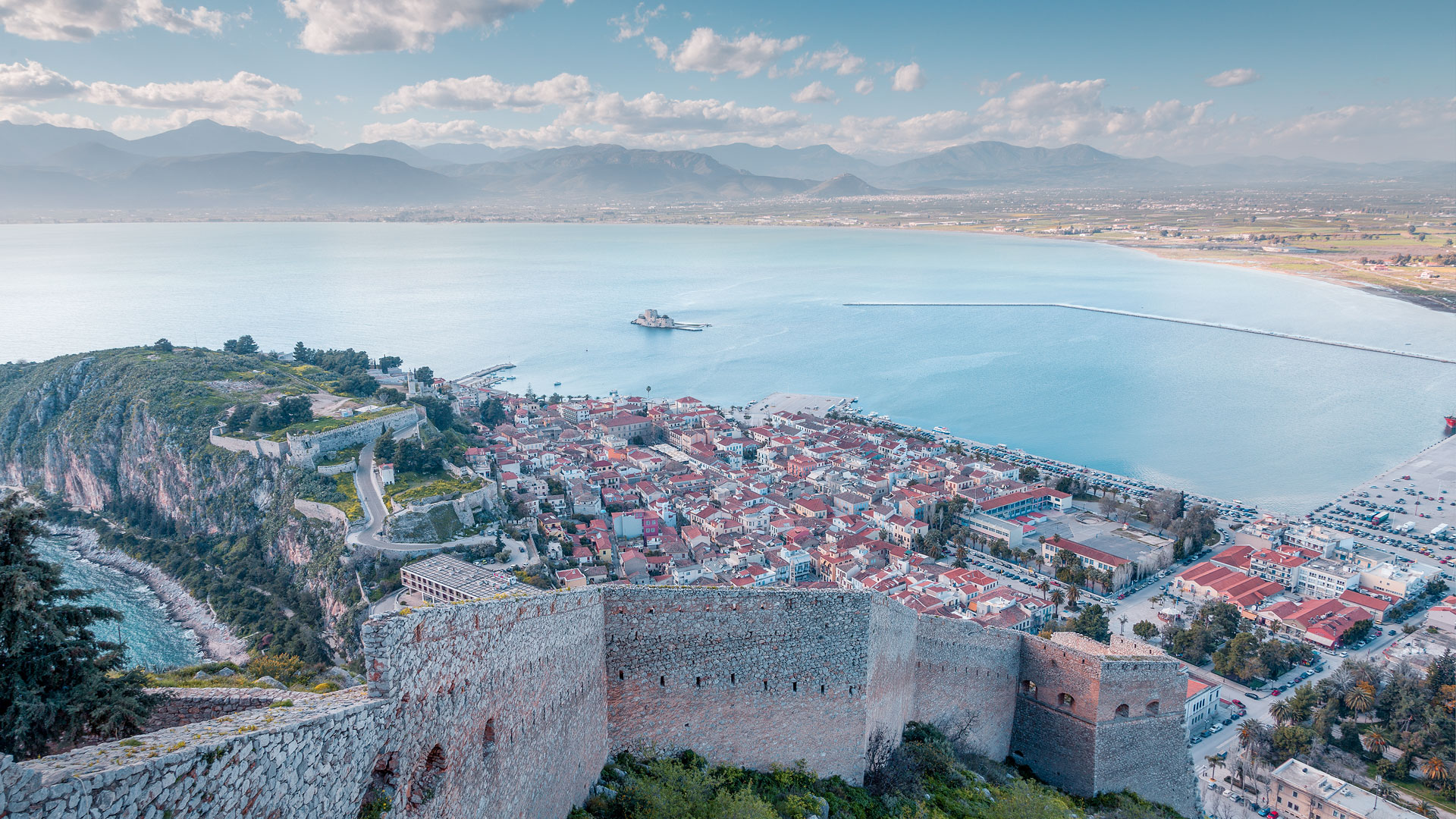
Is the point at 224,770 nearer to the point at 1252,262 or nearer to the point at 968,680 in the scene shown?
the point at 968,680

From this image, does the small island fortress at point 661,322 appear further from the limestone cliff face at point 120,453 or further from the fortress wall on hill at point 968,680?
the fortress wall on hill at point 968,680

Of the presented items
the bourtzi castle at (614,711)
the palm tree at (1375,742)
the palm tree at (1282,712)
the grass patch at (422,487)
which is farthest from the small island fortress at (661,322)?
the bourtzi castle at (614,711)

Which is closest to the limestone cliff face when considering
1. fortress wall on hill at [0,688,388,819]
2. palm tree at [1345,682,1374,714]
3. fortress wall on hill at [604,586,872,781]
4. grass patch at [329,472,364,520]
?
grass patch at [329,472,364,520]

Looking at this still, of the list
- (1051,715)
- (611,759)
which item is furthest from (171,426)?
(1051,715)

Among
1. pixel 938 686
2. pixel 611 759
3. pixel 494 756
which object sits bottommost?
pixel 938 686

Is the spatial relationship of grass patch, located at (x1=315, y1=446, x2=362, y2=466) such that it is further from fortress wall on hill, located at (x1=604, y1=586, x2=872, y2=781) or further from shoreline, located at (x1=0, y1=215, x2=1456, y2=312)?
shoreline, located at (x1=0, y1=215, x2=1456, y2=312)

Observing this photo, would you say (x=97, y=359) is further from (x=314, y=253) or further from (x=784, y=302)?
(x=314, y=253)

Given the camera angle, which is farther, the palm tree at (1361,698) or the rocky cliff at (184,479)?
the rocky cliff at (184,479)

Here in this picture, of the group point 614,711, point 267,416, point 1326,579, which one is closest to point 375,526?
point 267,416
